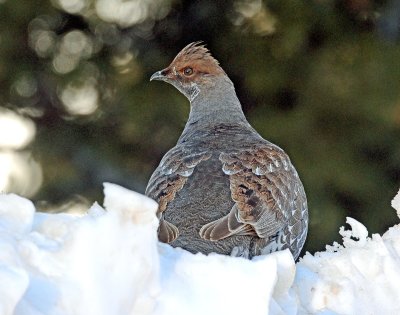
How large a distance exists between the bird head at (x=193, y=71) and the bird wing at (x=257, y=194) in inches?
28.8

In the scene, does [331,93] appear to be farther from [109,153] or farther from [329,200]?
[109,153]

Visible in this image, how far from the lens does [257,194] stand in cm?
301

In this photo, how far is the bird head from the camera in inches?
153

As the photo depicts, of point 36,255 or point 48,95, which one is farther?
point 48,95

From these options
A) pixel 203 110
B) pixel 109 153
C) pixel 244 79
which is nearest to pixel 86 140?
pixel 109 153

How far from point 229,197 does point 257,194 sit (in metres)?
0.09

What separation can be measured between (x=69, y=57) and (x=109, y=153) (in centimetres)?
71

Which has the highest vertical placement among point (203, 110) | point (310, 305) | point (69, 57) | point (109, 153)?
point (310, 305)

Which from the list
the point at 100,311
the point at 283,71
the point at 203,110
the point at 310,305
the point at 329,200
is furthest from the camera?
the point at 283,71

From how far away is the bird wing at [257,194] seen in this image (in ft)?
9.48

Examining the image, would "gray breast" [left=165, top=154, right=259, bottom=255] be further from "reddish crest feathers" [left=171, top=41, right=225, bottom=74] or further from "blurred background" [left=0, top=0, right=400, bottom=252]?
"blurred background" [left=0, top=0, right=400, bottom=252]

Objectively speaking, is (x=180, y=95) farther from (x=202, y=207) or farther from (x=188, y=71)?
(x=202, y=207)

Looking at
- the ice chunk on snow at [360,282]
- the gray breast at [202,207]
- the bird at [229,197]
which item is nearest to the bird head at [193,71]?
the bird at [229,197]

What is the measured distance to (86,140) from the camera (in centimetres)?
607
